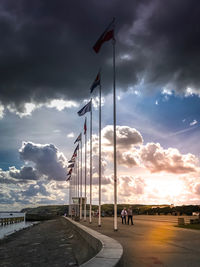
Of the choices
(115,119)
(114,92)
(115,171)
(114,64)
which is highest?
(114,64)

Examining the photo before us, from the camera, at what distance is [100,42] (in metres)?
25.5

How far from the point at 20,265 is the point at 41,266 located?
1.88 meters

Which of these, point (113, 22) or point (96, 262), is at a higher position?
point (113, 22)

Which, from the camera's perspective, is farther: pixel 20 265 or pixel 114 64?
pixel 114 64

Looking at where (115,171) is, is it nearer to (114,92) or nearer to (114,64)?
(114,92)

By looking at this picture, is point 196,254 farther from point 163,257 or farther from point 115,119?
point 115,119

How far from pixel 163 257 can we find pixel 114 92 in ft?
58.2

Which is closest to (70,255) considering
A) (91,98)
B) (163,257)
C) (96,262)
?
(163,257)

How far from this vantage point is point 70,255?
1501 cm

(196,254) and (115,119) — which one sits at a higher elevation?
(115,119)

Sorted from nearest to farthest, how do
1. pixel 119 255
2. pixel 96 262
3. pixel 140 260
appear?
pixel 96 262 → pixel 119 255 → pixel 140 260

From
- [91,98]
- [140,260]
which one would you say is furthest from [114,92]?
[140,260]

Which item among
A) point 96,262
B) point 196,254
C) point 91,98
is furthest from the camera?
point 91,98

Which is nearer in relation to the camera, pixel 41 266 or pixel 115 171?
pixel 41 266
